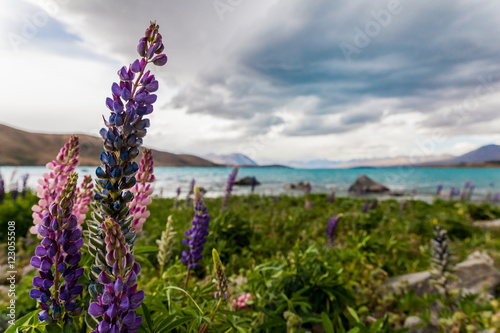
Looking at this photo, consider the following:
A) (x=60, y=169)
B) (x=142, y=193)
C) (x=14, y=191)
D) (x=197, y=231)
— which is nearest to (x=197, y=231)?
(x=197, y=231)

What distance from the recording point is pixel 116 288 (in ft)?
3.09

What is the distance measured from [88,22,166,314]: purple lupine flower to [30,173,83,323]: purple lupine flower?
12cm

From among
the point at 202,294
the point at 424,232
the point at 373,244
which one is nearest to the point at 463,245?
the point at 424,232

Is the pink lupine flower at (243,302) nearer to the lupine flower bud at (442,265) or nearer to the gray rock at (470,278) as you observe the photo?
the lupine flower bud at (442,265)

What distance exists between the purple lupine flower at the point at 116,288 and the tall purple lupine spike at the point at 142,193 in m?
0.81

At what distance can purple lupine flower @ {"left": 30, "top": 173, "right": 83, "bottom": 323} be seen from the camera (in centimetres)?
116

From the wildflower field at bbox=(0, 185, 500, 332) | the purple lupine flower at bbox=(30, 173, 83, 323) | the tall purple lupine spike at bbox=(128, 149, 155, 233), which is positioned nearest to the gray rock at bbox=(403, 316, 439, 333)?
the wildflower field at bbox=(0, 185, 500, 332)

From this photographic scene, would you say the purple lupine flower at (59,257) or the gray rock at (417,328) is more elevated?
the purple lupine flower at (59,257)

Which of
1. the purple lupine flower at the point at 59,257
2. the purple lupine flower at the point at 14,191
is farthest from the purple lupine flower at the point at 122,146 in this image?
the purple lupine flower at the point at 14,191

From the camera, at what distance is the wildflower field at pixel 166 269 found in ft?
3.46

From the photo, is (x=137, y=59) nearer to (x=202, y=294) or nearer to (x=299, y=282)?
(x=202, y=294)

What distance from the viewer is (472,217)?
1107 centimetres

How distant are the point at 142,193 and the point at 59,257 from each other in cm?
66

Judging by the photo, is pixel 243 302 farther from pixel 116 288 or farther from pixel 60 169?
pixel 116 288
